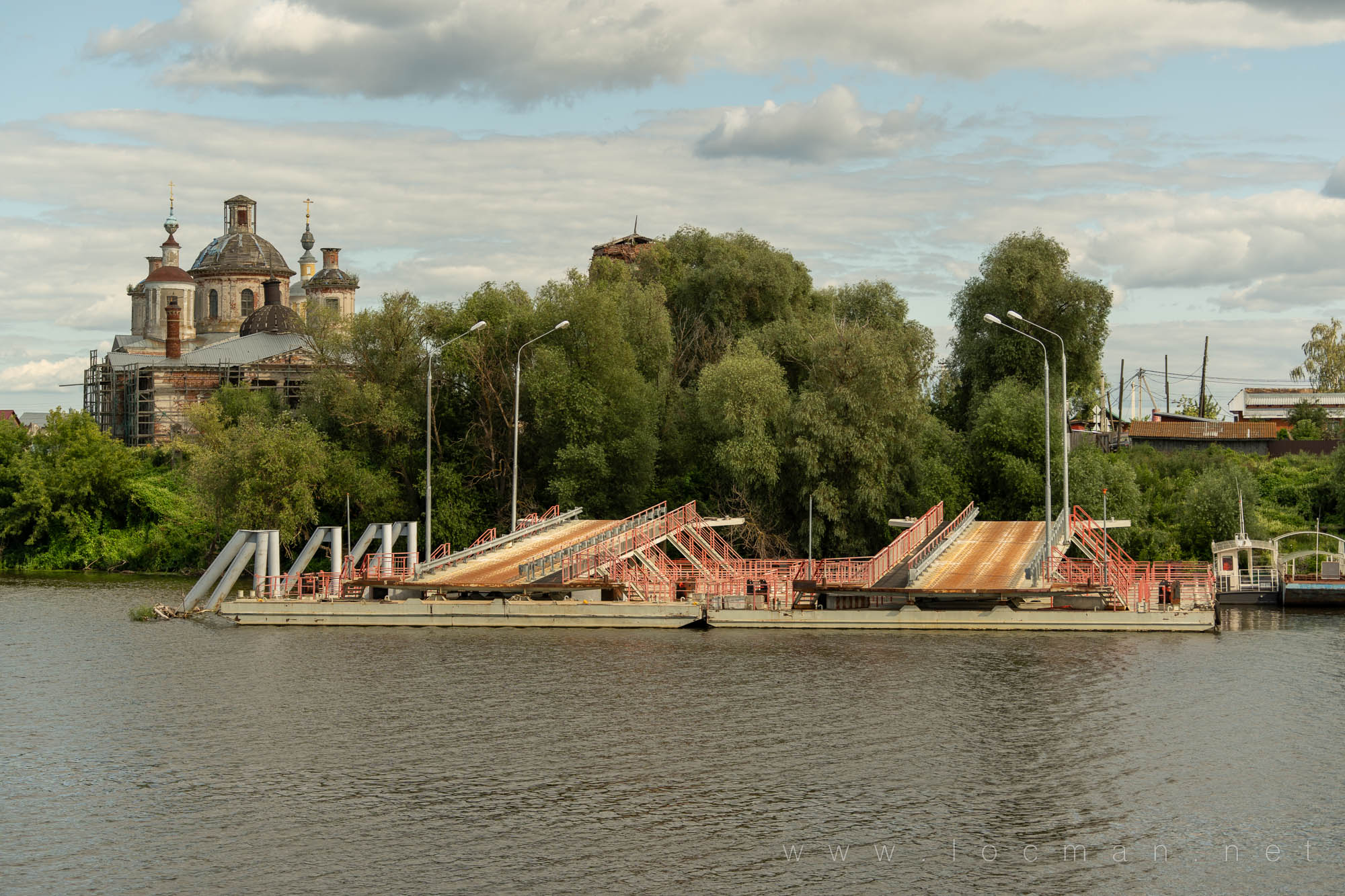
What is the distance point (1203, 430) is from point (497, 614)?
208 feet

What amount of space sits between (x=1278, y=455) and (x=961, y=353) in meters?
31.6

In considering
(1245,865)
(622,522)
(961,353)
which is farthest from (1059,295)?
(1245,865)

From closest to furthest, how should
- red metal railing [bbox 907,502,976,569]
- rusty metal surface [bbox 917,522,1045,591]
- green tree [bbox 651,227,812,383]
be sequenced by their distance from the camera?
rusty metal surface [bbox 917,522,1045,591] < red metal railing [bbox 907,502,976,569] < green tree [bbox 651,227,812,383]

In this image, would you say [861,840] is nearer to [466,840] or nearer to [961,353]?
[466,840]

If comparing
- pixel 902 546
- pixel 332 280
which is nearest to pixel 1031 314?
pixel 902 546

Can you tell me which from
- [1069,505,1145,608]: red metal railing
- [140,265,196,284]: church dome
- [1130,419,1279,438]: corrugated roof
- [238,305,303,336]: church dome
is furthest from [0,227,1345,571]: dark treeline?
[140,265,196,284]: church dome

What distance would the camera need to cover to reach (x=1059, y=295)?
5969 cm

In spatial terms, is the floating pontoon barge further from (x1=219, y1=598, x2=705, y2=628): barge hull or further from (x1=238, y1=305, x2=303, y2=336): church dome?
(x1=238, y1=305, x2=303, y2=336): church dome

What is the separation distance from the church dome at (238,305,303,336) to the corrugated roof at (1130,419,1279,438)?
217 ft

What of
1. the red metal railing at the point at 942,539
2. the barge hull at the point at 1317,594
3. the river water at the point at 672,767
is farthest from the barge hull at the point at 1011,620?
the barge hull at the point at 1317,594

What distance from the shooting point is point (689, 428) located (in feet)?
189

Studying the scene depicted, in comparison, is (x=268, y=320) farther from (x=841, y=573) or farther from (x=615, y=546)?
(x=841, y=573)

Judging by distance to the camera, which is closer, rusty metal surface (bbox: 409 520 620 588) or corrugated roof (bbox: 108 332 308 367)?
rusty metal surface (bbox: 409 520 620 588)

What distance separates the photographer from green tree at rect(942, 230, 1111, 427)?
59.6 meters
